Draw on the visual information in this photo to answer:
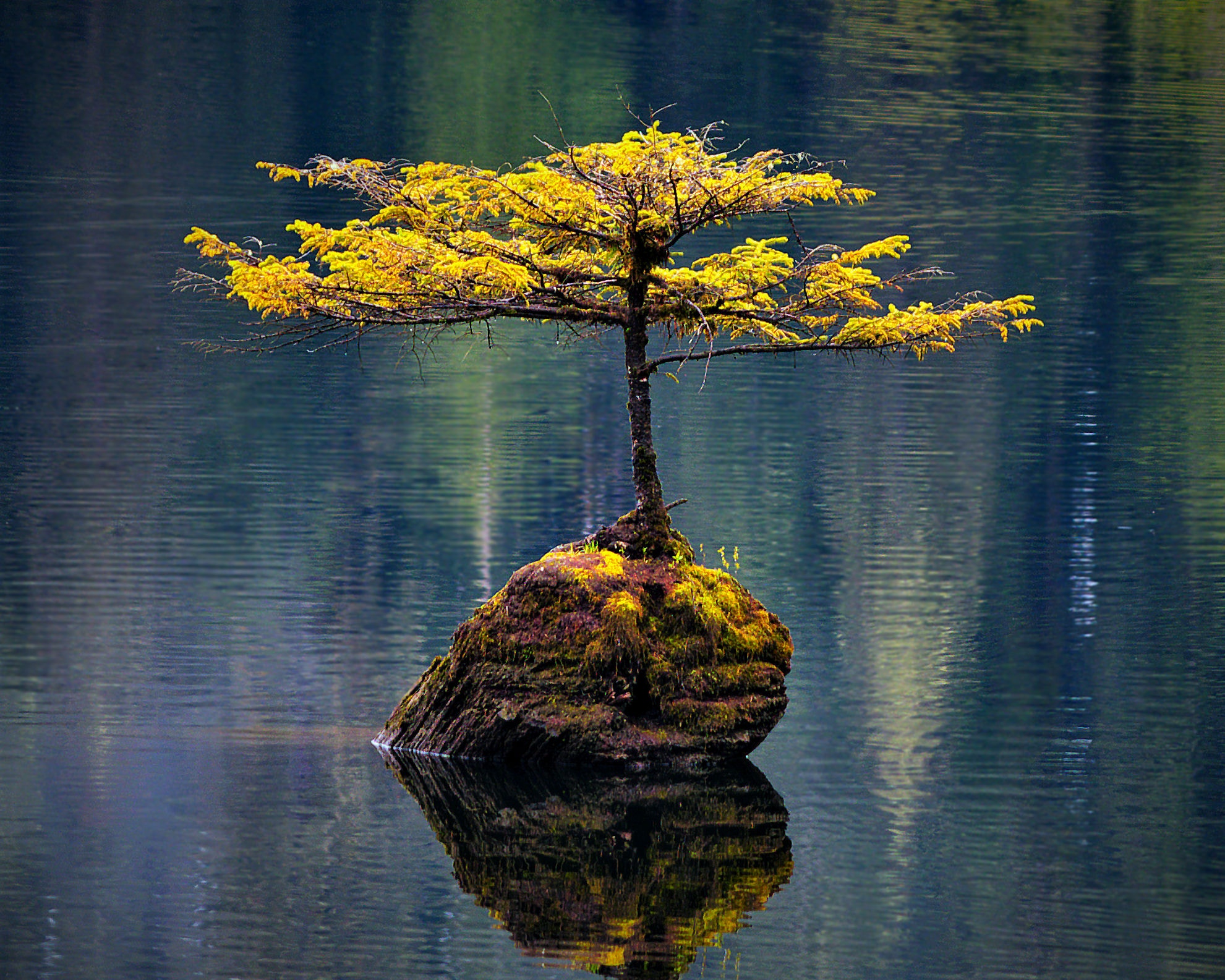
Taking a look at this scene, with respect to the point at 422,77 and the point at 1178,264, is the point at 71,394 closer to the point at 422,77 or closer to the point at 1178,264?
the point at 1178,264

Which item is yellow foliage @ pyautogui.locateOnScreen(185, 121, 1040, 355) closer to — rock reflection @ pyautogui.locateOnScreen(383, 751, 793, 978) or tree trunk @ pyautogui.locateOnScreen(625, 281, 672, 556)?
tree trunk @ pyautogui.locateOnScreen(625, 281, 672, 556)

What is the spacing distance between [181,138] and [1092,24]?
4423 centimetres

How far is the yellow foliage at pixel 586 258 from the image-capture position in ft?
38.9

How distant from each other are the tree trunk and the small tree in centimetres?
1

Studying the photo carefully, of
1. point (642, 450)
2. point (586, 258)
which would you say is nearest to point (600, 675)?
point (642, 450)

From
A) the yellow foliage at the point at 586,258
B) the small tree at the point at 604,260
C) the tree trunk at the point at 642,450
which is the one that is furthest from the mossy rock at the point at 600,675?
the yellow foliage at the point at 586,258

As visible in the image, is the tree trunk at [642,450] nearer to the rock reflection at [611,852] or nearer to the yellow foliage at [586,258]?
the yellow foliage at [586,258]

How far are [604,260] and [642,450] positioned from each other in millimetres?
1414

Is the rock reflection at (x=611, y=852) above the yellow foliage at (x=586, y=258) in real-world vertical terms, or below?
below

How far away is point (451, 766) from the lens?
1178 centimetres

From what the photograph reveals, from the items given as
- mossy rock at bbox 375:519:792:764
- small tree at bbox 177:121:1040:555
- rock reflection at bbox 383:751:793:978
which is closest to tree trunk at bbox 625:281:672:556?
small tree at bbox 177:121:1040:555

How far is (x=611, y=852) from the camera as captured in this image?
1031 cm

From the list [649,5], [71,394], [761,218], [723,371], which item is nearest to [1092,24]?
[649,5]

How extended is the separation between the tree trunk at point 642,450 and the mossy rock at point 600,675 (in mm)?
169
